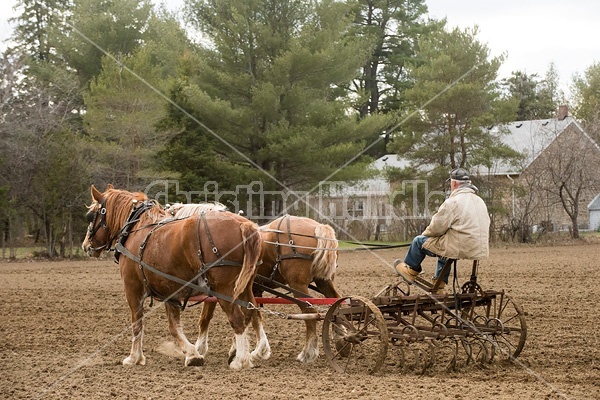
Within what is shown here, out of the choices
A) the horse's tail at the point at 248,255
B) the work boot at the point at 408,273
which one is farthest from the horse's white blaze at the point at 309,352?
the work boot at the point at 408,273

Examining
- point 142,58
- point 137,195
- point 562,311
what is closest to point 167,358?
point 137,195

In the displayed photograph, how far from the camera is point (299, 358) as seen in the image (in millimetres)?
9000

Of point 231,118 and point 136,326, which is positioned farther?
point 231,118

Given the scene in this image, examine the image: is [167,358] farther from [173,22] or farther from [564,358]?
[173,22]

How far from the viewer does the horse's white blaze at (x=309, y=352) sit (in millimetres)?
8969

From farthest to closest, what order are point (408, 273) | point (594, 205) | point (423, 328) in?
point (594, 205) < point (408, 273) < point (423, 328)

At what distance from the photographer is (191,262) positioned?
340 inches

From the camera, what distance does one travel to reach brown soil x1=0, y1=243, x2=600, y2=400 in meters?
7.07

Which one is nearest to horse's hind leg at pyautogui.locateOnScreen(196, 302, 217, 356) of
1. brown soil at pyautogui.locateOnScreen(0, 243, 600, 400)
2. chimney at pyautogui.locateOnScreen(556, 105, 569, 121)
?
brown soil at pyautogui.locateOnScreen(0, 243, 600, 400)

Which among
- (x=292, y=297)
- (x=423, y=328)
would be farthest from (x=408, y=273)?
(x=292, y=297)

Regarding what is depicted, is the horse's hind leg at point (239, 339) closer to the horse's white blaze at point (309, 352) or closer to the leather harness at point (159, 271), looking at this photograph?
the leather harness at point (159, 271)

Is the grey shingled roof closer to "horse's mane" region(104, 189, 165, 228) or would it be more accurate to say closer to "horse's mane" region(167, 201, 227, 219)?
"horse's mane" region(167, 201, 227, 219)

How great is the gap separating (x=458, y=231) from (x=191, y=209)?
3.27 meters

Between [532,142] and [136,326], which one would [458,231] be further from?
[532,142]
